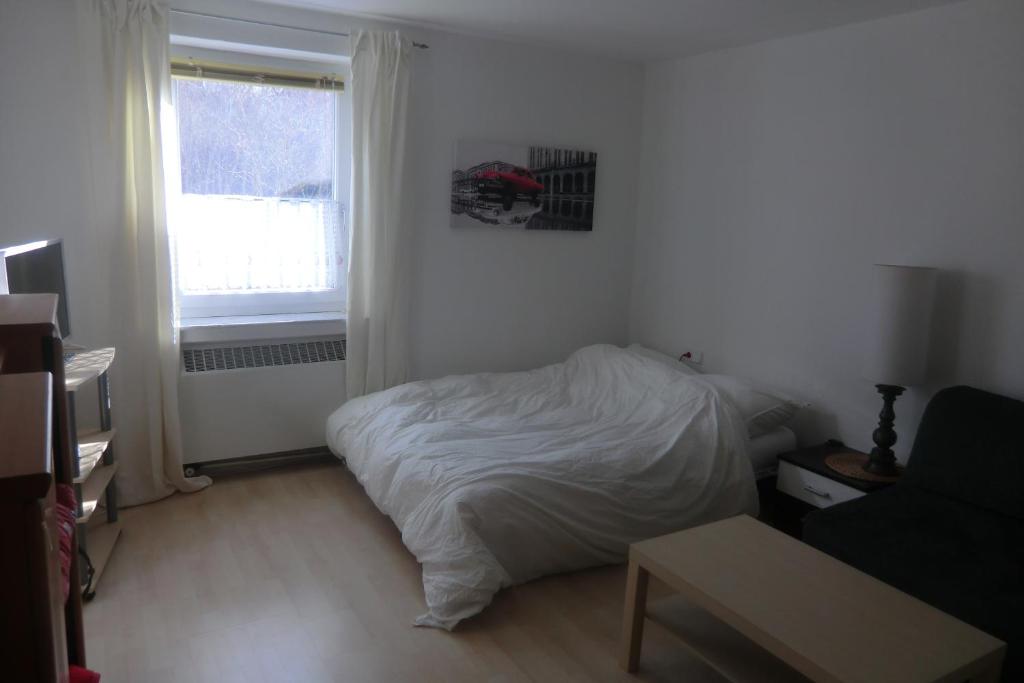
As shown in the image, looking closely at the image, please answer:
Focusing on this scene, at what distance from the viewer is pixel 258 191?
3539 mm

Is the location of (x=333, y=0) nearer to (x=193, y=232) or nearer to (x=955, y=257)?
(x=193, y=232)

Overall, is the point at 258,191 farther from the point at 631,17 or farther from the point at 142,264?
the point at 631,17

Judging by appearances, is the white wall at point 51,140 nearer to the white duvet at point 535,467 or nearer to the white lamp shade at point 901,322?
the white duvet at point 535,467

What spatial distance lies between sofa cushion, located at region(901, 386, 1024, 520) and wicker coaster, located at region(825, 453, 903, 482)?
0.13 metres

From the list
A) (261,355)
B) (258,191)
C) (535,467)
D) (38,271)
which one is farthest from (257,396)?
(535,467)

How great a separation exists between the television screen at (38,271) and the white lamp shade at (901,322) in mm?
2850

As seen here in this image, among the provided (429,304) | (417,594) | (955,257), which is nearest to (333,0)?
(429,304)

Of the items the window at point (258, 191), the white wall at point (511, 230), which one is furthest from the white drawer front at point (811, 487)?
the window at point (258, 191)

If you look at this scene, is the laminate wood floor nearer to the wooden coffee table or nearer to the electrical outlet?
the wooden coffee table

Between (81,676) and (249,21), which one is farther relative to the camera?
(249,21)

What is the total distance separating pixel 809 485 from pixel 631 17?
87.6 inches

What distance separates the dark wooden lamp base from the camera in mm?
2863

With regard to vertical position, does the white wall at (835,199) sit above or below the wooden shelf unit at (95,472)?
above

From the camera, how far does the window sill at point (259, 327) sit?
3.37 meters
